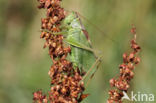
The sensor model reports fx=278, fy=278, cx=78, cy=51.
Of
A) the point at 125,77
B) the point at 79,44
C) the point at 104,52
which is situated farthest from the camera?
the point at 104,52

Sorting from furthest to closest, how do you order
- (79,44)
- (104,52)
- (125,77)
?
(104,52)
(79,44)
(125,77)

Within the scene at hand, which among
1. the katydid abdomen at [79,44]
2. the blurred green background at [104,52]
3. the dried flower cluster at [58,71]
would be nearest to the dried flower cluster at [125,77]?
the dried flower cluster at [58,71]

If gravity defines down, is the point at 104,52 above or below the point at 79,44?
below

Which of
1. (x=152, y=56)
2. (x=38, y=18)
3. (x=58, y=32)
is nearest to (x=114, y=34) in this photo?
(x=152, y=56)

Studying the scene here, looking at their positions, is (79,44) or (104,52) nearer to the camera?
(79,44)

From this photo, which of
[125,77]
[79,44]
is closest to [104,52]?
[79,44]

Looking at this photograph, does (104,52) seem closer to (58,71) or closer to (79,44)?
(79,44)

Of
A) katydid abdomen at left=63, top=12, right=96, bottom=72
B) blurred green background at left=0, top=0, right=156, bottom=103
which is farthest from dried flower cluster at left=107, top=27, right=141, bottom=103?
blurred green background at left=0, top=0, right=156, bottom=103

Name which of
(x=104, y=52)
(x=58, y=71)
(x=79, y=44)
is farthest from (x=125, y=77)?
(x=104, y=52)

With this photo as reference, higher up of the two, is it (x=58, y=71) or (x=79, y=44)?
(x=79, y=44)
